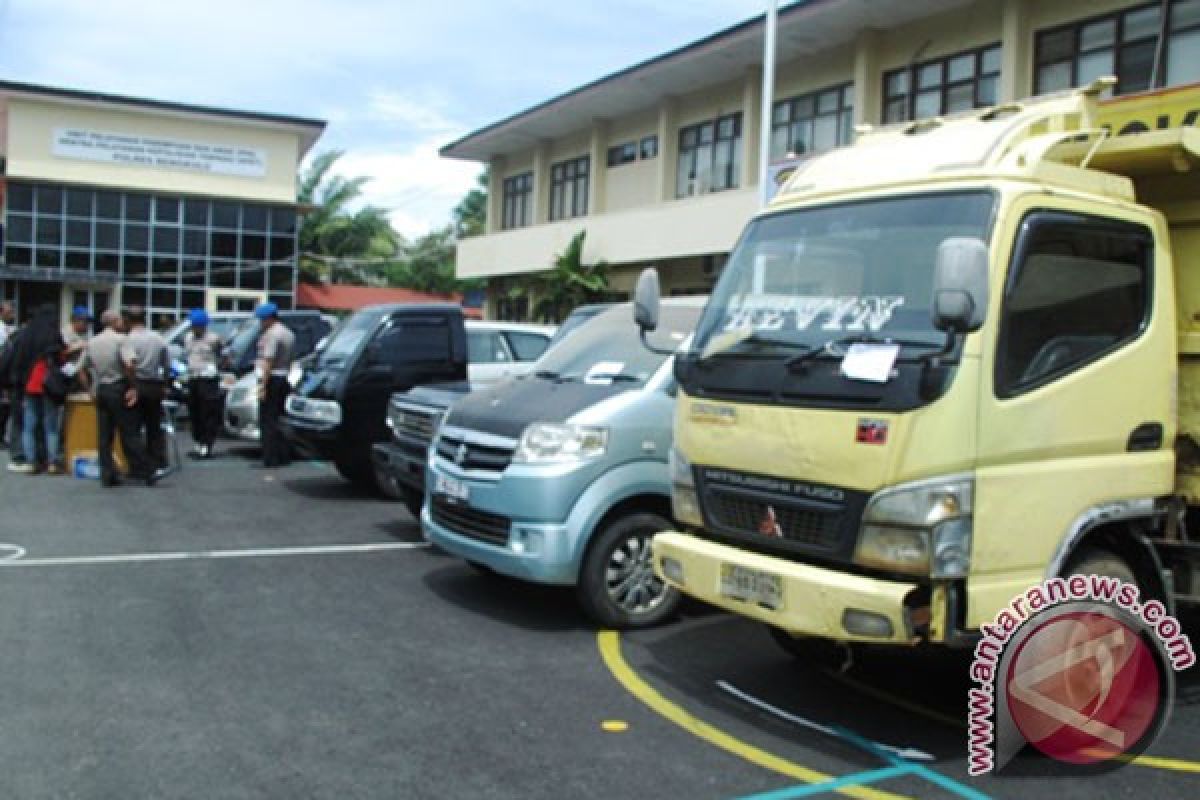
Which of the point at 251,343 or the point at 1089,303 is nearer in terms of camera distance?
the point at 1089,303

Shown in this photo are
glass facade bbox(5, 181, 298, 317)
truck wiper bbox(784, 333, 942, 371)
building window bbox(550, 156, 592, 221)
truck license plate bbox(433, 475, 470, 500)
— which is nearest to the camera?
truck wiper bbox(784, 333, 942, 371)

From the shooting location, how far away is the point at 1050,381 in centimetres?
488

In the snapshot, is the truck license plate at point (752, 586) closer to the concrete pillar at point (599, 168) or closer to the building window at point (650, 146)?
the building window at point (650, 146)

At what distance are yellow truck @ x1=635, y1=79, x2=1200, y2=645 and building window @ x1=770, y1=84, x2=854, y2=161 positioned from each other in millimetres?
16328

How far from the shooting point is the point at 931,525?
453 cm

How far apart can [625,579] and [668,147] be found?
21358mm

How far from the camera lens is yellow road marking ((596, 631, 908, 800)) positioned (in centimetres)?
450

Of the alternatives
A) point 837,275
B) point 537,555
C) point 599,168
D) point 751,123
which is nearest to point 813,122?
point 751,123

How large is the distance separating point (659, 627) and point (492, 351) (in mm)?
6077

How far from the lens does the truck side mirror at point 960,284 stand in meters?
4.42

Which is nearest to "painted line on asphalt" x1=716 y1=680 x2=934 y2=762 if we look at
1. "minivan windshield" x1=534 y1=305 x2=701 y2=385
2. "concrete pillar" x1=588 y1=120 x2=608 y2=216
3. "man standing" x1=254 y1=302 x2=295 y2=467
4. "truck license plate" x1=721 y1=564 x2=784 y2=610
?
"truck license plate" x1=721 y1=564 x2=784 y2=610

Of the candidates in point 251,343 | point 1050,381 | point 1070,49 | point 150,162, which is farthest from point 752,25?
point 150,162

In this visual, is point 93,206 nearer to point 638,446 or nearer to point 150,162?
point 150,162

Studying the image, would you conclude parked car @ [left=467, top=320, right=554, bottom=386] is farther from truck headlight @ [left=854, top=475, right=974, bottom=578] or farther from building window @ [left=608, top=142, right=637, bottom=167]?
building window @ [left=608, top=142, right=637, bottom=167]
